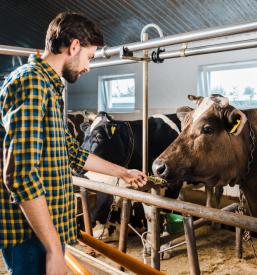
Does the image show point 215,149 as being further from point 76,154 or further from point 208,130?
point 76,154

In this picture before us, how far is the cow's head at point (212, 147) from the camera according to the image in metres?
2.01

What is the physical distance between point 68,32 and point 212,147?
1.25m

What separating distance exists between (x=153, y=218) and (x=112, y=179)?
190 centimetres

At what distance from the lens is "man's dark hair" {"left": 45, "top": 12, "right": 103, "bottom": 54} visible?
1.11 meters

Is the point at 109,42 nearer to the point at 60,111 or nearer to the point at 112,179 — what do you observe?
the point at 112,179

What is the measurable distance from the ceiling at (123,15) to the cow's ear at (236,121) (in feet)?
8.30

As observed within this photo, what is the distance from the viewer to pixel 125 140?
417 centimetres

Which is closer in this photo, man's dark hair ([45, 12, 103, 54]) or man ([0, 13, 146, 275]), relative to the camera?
man ([0, 13, 146, 275])

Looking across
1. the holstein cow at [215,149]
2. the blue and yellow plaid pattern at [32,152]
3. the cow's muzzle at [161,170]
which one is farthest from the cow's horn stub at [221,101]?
the blue and yellow plaid pattern at [32,152]

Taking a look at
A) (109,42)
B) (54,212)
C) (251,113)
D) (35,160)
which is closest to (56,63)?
(35,160)

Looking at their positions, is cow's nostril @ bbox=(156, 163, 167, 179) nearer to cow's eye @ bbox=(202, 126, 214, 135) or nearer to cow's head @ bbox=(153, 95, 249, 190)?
cow's head @ bbox=(153, 95, 249, 190)

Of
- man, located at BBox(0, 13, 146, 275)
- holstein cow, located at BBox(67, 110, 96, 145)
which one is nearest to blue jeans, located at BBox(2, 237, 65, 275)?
man, located at BBox(0, 13, 146, 275)

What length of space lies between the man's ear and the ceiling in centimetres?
346

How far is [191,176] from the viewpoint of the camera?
6.73 ft
